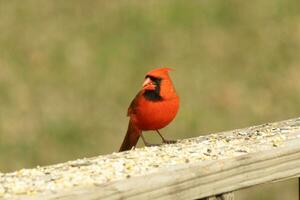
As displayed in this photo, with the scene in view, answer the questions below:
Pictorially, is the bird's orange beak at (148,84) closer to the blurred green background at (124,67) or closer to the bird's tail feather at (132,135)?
the bird's tail feather at (132,135)

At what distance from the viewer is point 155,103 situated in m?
4.12

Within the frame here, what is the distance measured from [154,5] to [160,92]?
6.67 m

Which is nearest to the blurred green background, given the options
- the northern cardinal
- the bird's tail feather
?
the bird's tail feather

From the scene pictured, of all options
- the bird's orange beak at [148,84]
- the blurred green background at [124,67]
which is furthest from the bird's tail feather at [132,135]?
the blurred green background at [124,67]

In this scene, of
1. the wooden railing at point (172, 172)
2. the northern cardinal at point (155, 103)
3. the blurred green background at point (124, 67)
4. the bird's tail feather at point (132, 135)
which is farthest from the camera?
the blurred green background at point (124, 67)

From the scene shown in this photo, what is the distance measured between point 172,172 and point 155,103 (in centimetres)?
119

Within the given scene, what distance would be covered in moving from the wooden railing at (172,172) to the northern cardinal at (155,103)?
55 cm

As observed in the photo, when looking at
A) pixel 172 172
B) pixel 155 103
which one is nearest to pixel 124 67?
pixel 155 103

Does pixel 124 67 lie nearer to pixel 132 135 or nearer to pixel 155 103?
pixel 132 135

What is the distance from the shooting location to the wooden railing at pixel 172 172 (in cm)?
279

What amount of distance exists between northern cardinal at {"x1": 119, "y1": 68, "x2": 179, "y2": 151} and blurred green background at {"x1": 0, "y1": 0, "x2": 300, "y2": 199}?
4035 mm

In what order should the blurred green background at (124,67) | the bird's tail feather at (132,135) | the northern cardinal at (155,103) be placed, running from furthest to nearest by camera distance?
1. the blurred green background at (124,67)
2. the bird's tail feather at (132,135)
3. the northern cardinal at (155,103)

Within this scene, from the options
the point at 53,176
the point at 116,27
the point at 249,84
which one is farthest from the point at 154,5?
the point at 53,176

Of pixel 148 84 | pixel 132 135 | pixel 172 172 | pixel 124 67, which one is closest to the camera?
pixel 172 172
